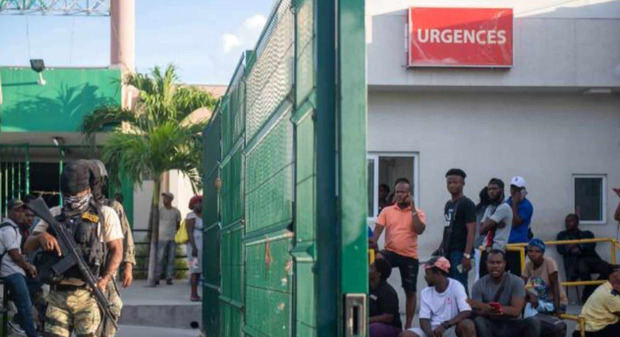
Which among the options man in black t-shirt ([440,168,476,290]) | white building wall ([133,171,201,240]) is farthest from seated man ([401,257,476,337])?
white building wall ([133,171,201,240])

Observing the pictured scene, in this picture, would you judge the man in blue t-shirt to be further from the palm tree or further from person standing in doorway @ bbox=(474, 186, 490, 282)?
the palm tree

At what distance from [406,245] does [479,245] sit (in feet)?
4.09

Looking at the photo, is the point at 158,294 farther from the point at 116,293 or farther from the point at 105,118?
the point at 116,293

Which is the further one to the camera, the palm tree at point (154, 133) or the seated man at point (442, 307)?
the palm tree at point (154, 133)

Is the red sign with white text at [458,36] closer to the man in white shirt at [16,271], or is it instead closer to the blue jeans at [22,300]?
the man in white shirt at [16,271]

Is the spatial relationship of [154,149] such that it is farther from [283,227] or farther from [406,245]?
[283,227]

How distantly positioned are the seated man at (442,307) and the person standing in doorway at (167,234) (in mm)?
9950

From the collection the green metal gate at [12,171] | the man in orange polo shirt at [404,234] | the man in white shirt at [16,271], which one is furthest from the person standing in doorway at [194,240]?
the green metal gate at [12,171]

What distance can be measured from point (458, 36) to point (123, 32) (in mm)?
13303

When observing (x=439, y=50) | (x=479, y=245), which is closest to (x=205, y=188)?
(x=479, y=245)

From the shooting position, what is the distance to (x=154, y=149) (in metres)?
19.9

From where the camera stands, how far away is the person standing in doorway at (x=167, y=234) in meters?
19.7

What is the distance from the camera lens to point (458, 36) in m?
16.0

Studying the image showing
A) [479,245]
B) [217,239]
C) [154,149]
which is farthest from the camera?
[154,149]
